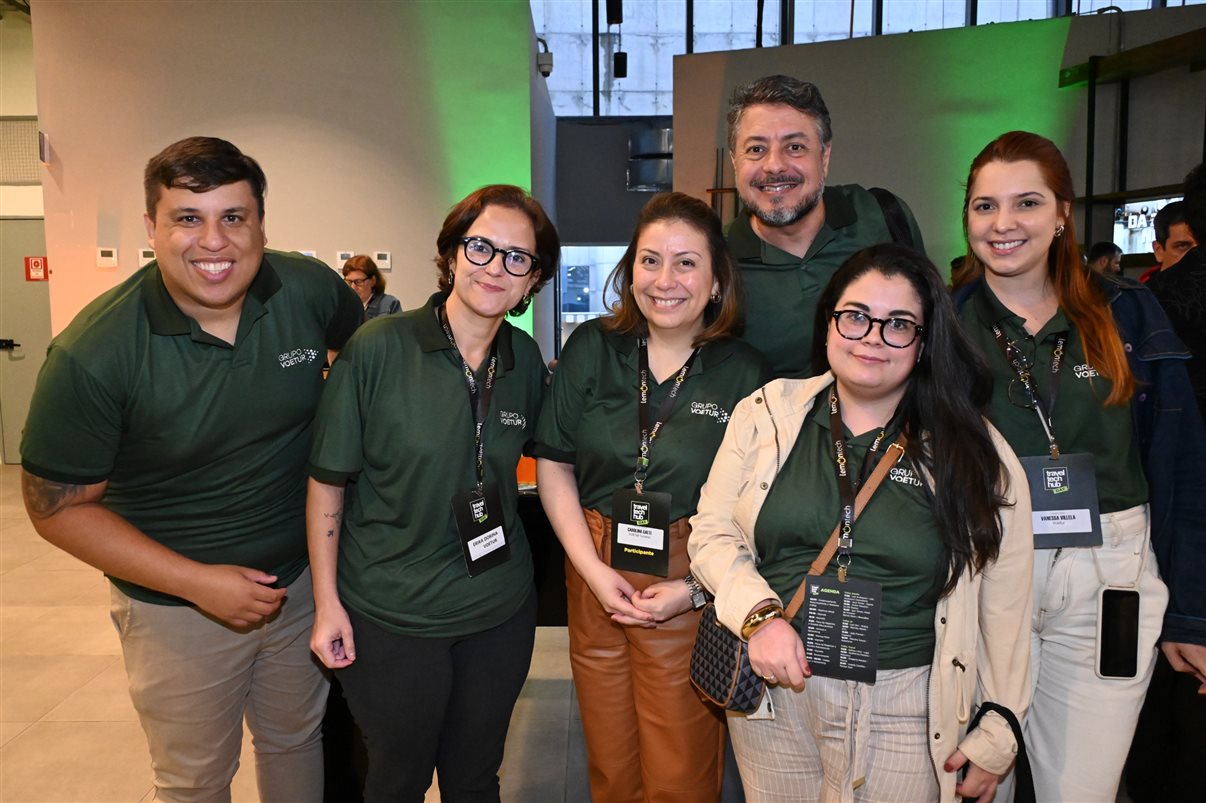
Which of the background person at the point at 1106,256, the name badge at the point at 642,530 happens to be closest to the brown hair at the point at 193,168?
the name badge at the point at 642,530

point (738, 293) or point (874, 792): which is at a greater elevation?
point (738, 293)

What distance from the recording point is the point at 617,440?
1.84 meters

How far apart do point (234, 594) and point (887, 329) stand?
1547 mm

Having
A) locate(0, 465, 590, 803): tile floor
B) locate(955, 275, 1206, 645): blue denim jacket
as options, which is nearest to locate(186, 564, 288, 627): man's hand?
locate(0, 465, 590, 803): tile floor

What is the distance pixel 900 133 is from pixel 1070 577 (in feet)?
21.0

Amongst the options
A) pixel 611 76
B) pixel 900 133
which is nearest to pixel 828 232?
pixel 900 133

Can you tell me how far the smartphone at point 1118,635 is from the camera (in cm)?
165

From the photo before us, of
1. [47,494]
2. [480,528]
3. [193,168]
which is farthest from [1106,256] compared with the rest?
[47,494]

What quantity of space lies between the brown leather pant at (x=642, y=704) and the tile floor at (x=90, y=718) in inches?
38.5

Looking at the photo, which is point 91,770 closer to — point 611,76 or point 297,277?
point 297,277

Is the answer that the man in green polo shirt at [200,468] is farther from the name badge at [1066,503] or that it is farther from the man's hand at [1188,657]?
the man's hand at [1188,657]

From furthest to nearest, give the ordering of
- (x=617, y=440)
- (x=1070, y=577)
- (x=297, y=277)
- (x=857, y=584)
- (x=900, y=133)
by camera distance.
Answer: (x=900, y=133)
(x=297, y=277)
(x=617, y=440)
(x=1070, y=577)
(x=857, y=584)

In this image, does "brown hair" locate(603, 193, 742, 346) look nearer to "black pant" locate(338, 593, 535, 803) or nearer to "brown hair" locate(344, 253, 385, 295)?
"black pant" locate(338, 593, 535, 803)

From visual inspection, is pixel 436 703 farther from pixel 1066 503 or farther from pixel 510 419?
pixel 1066 503
